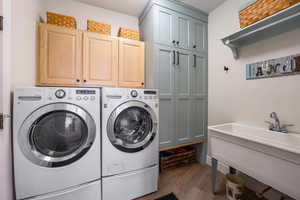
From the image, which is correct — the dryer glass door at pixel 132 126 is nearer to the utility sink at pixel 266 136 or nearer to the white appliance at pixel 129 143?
the white appliance at pixel 129 143

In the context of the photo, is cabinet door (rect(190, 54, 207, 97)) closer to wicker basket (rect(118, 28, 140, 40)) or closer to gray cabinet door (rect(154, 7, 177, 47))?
gray cabinet door (rect(154, 7, 177, 47))

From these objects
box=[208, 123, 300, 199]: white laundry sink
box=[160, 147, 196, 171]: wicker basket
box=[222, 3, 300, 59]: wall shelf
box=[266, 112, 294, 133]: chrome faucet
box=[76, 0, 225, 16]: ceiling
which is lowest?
Result: box=[160, 147, 196, 171]: wicker basket

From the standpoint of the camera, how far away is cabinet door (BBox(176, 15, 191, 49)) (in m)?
1.73

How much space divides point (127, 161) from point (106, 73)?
3.65 ft

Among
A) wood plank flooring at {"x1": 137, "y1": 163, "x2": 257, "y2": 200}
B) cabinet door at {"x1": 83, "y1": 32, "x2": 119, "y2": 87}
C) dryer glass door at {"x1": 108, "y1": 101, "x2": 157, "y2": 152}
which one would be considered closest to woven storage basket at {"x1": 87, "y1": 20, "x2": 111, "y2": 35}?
cabinet door at {"x1": 83, "y1": 32, "x2": 119, "y2": 87}

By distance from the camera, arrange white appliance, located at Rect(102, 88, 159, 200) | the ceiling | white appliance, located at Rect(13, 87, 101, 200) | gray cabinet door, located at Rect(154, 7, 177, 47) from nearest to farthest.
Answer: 1. white appliance, located at Rect(13, 87, 101, 200)
2. white appliance, located at Rect(102, 88, 159, 200)
3. gray cabinet door, located at Rect(154, 7, 177, 47)
4. the ceiling

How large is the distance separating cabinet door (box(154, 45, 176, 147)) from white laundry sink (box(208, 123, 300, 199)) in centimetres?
56

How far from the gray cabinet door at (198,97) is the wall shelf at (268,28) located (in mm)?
478

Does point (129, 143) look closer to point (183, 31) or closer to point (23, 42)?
point (23, 42)

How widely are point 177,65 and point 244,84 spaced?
92 cm

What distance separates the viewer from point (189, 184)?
60.1 inches

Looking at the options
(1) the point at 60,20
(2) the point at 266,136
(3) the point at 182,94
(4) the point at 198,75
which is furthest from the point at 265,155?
(1) the point at 60,20

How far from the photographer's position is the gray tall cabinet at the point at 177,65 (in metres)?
1.61

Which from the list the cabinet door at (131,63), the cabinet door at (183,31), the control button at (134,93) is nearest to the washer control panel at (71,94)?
the control button at (134,93)
